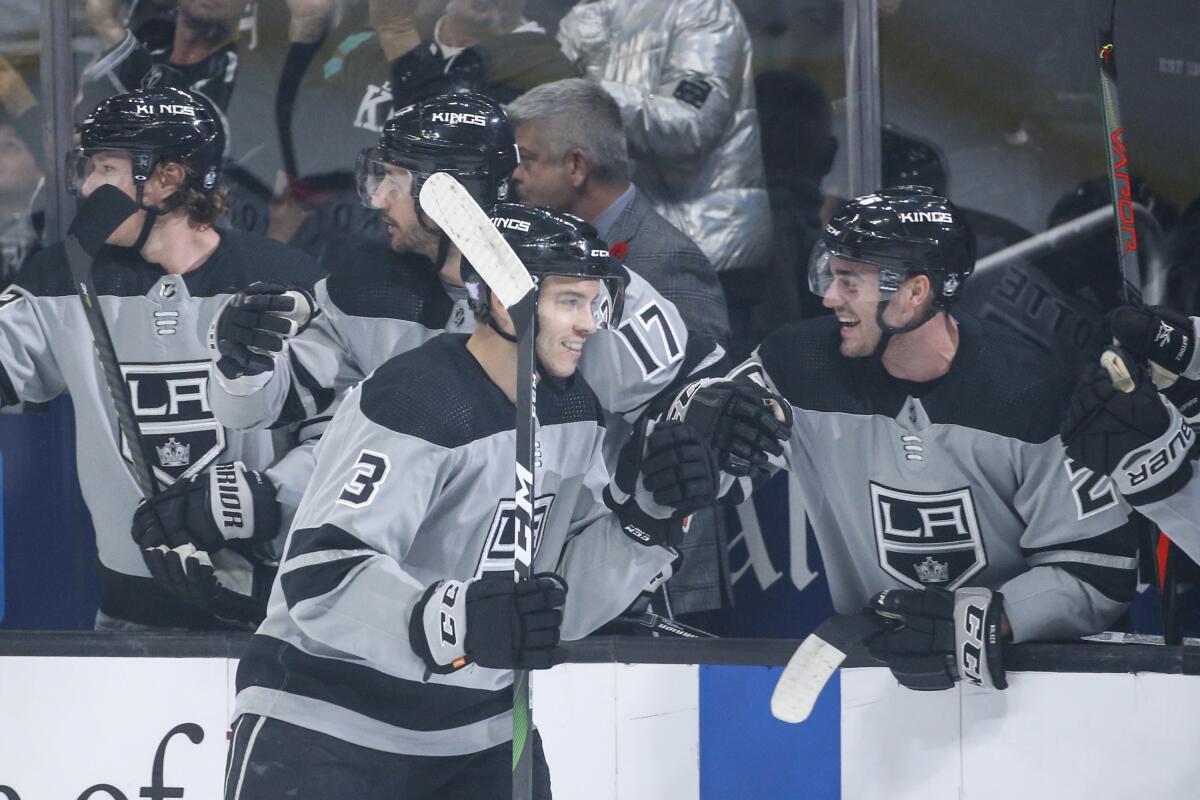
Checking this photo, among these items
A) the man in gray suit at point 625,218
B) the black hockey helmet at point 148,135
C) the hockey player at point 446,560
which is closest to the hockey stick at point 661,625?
the man in gray suit at point 625,218

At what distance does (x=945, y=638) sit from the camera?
107 inches

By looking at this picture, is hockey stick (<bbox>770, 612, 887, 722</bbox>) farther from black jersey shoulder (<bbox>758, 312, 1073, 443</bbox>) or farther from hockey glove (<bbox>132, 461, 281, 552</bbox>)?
hockey glove (<bbox>132, 461, 281, 552</bbox>)

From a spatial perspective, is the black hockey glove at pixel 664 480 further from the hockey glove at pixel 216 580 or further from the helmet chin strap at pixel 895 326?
the hockey glove at pixel 216 580

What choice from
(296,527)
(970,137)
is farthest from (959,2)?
(296,527)

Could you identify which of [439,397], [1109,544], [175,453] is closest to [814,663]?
[1109,544]

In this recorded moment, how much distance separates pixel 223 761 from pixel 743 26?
2.04 m

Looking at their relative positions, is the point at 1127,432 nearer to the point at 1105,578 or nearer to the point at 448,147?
the point at 1105,578

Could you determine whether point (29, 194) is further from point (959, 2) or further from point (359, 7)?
point (959, 2)

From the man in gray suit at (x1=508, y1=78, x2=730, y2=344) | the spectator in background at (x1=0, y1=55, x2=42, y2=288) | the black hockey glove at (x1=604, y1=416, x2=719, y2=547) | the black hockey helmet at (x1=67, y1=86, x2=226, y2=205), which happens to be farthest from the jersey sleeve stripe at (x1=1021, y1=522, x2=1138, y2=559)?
the spectator in background at (x1=0, y1=55, x2=42, y2=288)

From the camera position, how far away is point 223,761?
3102 mm

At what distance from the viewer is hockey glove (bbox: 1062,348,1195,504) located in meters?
2.60

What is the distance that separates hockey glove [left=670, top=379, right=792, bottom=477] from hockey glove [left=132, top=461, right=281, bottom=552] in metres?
0.99

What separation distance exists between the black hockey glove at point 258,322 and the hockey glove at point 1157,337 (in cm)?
148

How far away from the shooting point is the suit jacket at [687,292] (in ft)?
11.8
